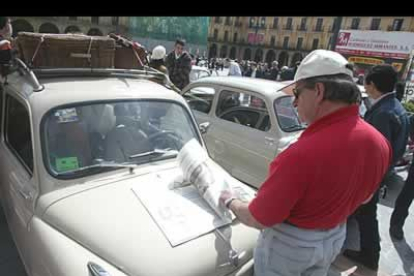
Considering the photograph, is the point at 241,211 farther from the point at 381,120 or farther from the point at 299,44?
the point at 299,44

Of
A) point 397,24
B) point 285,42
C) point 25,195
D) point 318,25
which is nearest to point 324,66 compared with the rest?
point 25,195

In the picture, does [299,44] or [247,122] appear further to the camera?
[299,44]

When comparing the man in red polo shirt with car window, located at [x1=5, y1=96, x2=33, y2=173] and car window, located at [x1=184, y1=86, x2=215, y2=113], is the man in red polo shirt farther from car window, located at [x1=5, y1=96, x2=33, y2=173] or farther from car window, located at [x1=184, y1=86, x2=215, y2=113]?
car window, located at [x1=184, y1=86, x2=215, y2=113]

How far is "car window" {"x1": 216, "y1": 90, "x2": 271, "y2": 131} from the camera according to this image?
4570 mm

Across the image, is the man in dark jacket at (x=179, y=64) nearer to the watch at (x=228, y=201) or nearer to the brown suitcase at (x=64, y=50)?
the brown suitcase at (x=64, y=50)

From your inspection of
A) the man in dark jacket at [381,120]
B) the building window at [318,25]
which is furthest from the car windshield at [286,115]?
the building window at [318,25]

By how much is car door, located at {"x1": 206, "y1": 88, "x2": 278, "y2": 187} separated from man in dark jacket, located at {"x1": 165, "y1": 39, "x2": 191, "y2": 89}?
6.40 ft

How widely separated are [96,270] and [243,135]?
3.40 meters

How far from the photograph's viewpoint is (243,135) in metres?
4.68

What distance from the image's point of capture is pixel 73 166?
2.12 m

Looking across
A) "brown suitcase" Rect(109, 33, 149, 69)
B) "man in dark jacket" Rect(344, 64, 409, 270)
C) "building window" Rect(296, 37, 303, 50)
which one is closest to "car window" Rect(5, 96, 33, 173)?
"brown suitcase" Rect(109, 33, 149, 69)

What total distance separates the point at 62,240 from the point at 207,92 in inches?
156
